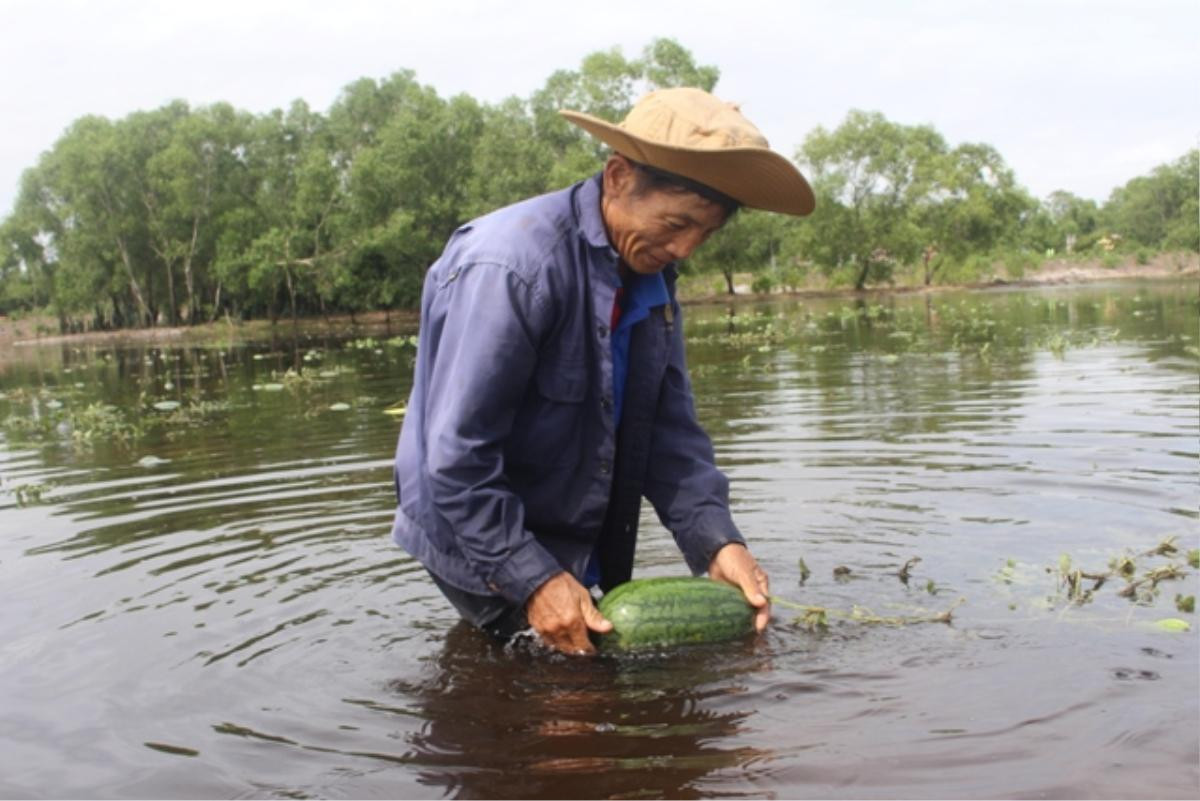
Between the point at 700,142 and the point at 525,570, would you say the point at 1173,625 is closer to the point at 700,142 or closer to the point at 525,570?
the point at 525,570

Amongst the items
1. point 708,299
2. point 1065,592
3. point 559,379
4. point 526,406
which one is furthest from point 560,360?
point 708,299

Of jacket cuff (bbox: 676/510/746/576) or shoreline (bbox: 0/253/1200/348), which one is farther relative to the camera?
shoreline (bbox: 0/253/1200/348)

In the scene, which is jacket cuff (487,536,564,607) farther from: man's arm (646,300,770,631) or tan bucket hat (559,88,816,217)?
tan bucket hat (559,88,816,217)

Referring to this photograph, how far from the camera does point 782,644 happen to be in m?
4.68

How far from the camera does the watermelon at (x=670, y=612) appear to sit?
4.33 m

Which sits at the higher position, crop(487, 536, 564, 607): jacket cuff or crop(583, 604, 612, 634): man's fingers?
crop(487, 536, 564, 607): jacket cuff

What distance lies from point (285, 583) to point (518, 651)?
6.34 feet

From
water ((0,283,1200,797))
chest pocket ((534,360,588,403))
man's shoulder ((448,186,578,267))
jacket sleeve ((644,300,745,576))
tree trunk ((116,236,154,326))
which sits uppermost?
tree trunk ((116,236,154,326))

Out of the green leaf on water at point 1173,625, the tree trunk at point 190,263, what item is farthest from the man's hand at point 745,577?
the tree trunk at point 190,263

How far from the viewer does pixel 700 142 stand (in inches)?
142

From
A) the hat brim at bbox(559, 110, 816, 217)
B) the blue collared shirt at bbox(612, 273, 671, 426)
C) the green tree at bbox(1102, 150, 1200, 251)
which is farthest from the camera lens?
the green tree at bbox(1102, 150, 1200, 251)

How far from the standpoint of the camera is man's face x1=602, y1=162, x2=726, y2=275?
12.5 feet

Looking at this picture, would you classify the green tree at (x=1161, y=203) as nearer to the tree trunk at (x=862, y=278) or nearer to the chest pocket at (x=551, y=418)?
the tree trunk at (x=862, y=278)

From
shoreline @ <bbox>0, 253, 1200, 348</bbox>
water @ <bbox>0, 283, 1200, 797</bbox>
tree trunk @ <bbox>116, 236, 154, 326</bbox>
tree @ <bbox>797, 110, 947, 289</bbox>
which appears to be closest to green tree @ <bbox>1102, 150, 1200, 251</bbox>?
shoreline @ <bbox>0, 253, 1200, 348</bbox>
